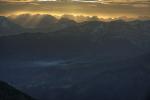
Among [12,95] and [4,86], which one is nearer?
[12,95]

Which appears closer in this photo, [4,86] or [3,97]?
[3,97]

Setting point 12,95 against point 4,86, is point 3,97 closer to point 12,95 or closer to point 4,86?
point 12,95

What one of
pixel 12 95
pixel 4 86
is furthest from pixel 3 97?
pixel 4 86

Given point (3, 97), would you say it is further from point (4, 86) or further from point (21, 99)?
point (4, 86)

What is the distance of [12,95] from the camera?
16725 centimetres

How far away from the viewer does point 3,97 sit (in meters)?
161

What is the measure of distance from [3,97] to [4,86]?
2454 cm

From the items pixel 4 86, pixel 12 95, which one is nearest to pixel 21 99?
pixel 12 95

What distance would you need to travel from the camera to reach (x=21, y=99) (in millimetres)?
164750

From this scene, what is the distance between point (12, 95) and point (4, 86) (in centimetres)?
1878

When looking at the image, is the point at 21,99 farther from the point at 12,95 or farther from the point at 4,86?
the point at 4,86

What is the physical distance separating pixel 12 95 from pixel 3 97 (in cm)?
675

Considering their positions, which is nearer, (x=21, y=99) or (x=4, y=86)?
(x=21, y=99)

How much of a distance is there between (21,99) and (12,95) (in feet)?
14.5
